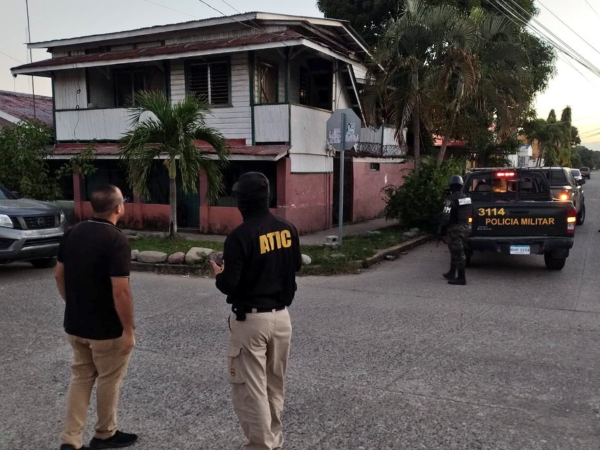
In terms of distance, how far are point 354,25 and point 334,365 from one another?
68.7 ft

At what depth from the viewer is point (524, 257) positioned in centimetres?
1135

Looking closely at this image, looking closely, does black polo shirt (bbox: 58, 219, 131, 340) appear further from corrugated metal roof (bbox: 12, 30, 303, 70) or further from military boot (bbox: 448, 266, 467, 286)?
corrugated metal roof (bbox: 12, 30, 303, 70)

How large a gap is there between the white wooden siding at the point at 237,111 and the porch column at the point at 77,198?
4.49 metres

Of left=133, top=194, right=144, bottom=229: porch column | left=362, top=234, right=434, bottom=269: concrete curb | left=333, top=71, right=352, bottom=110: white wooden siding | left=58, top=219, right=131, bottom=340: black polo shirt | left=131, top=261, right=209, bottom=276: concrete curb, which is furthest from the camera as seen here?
left=333, top=71, right=352, bottom=110: white wooden siding

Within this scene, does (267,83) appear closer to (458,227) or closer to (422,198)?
(422,198)

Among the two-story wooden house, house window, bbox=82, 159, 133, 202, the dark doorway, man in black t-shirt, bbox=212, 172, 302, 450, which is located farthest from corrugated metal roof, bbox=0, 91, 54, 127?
man in black t-shirt, bbox=212, 172, 302, 450

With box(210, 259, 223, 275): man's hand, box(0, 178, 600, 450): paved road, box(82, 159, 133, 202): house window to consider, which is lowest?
box(0, 178, 600, 450): paved road

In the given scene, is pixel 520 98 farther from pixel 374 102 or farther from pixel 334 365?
pixel 334 365

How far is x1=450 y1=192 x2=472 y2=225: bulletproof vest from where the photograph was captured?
892 centimetres

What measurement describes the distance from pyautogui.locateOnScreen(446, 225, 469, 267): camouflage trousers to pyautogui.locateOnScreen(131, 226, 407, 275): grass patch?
1.87m

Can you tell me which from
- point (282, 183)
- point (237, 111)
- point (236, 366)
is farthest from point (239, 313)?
point (237, 111)

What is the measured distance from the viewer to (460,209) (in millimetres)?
8945

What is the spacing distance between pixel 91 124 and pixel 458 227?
39.0 feet

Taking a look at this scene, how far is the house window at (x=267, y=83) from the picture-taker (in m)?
14.7
